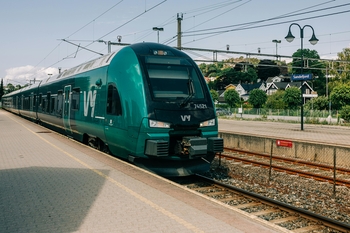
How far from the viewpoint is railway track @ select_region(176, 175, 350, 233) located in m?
6.33

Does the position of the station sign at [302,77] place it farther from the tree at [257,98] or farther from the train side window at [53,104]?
the tree at [257,98]

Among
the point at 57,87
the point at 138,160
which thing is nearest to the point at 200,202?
the point at 138,160

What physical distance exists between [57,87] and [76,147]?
5.26 m

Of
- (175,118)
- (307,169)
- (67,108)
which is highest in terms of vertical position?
(67,108)

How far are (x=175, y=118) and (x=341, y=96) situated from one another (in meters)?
41.6

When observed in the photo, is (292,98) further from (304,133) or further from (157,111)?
(157,111)

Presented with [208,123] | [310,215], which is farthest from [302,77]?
[310,215]

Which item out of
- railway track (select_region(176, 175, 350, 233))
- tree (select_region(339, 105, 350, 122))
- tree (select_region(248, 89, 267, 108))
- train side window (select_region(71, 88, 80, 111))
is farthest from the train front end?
tree (select_region(248, 89, 267, 108))

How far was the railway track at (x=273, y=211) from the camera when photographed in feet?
20.8

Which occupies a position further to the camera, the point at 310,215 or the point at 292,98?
the point at 292,98

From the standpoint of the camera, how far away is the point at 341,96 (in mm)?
44594

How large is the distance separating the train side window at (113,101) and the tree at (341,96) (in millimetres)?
40947

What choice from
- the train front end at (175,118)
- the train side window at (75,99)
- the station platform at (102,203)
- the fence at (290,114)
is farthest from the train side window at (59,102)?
the fence at (290,114)

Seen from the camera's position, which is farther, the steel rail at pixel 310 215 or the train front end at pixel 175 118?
the train front end at pixel 175 118
